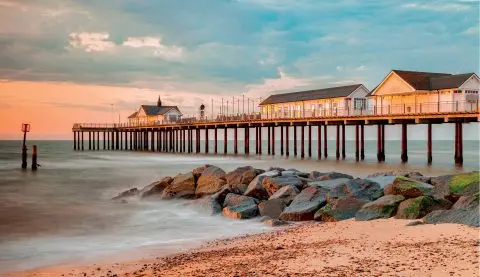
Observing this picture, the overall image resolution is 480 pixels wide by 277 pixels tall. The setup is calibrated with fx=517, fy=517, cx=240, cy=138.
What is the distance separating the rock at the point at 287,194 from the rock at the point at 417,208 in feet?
12.7

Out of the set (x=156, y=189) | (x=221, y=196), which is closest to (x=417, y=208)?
(x=221, y=196)

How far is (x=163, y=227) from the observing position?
1419 cm

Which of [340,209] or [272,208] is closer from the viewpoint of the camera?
[340,209]

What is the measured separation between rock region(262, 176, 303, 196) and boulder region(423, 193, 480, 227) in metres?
6.08

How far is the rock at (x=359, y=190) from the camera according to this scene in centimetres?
1395

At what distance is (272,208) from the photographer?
14.2m

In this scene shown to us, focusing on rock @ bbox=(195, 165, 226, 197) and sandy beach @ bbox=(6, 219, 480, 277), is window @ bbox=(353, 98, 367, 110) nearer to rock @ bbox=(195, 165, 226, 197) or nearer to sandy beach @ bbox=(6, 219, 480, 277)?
rock @ bbox=(195, 165, 226, 197)

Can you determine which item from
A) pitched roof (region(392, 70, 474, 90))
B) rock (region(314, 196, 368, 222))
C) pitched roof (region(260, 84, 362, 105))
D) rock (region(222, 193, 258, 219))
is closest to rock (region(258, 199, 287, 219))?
rock (region(222, 193, 258, 219))

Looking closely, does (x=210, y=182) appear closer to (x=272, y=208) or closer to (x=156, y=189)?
(x=156, y=189)

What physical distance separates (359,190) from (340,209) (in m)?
1.79

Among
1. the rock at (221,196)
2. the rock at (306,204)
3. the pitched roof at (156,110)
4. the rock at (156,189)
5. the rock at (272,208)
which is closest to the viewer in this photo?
the rock at (306,204)

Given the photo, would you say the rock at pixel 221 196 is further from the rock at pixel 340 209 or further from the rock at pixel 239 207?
the rock at pixel 340 209

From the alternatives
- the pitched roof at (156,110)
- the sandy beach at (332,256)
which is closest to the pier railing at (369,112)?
the pitched roof at (156,110)

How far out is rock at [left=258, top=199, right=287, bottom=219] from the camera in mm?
14062
